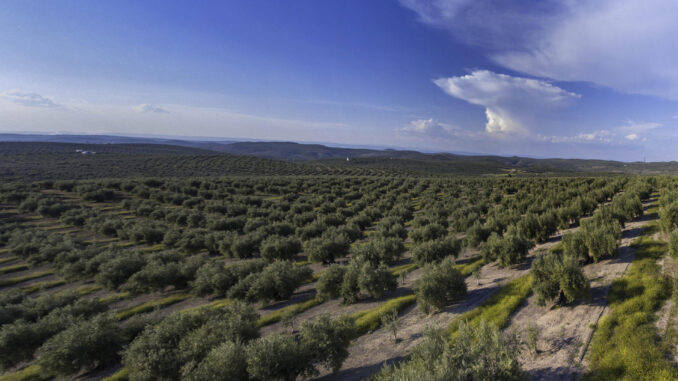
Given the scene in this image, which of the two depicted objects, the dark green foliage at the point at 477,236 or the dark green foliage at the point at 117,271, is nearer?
the dark green foliage at the point at 117,271

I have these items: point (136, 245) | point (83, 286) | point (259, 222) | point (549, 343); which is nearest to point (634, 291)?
point (549, 343)

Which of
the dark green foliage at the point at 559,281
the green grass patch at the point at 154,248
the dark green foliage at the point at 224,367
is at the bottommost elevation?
the green grass patch at the point at 154,248

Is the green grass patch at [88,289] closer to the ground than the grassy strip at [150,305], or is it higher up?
closer to the ground

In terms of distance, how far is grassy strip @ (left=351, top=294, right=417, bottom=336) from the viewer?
17719 millimetres

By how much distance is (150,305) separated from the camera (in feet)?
84.8

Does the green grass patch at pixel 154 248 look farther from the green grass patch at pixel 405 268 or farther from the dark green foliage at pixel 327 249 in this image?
the green grass patch at pixel 405 268

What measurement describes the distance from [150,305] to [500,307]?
3110 centimetres

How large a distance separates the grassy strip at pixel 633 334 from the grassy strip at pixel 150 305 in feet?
105

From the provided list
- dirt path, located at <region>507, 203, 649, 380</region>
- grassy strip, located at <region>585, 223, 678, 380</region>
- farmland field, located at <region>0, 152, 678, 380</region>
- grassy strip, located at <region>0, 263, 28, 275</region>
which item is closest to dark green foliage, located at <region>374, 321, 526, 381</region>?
farmland field, located at <region>0, 152, 678, 380</region>

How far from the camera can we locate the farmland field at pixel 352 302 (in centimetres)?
1168

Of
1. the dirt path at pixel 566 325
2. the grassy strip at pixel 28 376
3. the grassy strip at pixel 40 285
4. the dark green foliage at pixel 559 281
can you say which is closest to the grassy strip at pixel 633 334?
the dirt path at pixel 566 325

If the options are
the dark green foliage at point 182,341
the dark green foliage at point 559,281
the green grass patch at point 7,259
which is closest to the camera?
the dark green foliage at point 182,341

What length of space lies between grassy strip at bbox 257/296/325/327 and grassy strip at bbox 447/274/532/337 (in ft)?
38.9

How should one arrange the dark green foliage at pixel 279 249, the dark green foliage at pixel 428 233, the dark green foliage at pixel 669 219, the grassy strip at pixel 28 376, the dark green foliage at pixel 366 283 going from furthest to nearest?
the dark green foliage at pixel 279 249
the dark green foliage at pixel 428 233
the dark green foliage at pixel 366 283
the dark green foliage at pixel 669 219
the grassy strip at pixel 28 376
